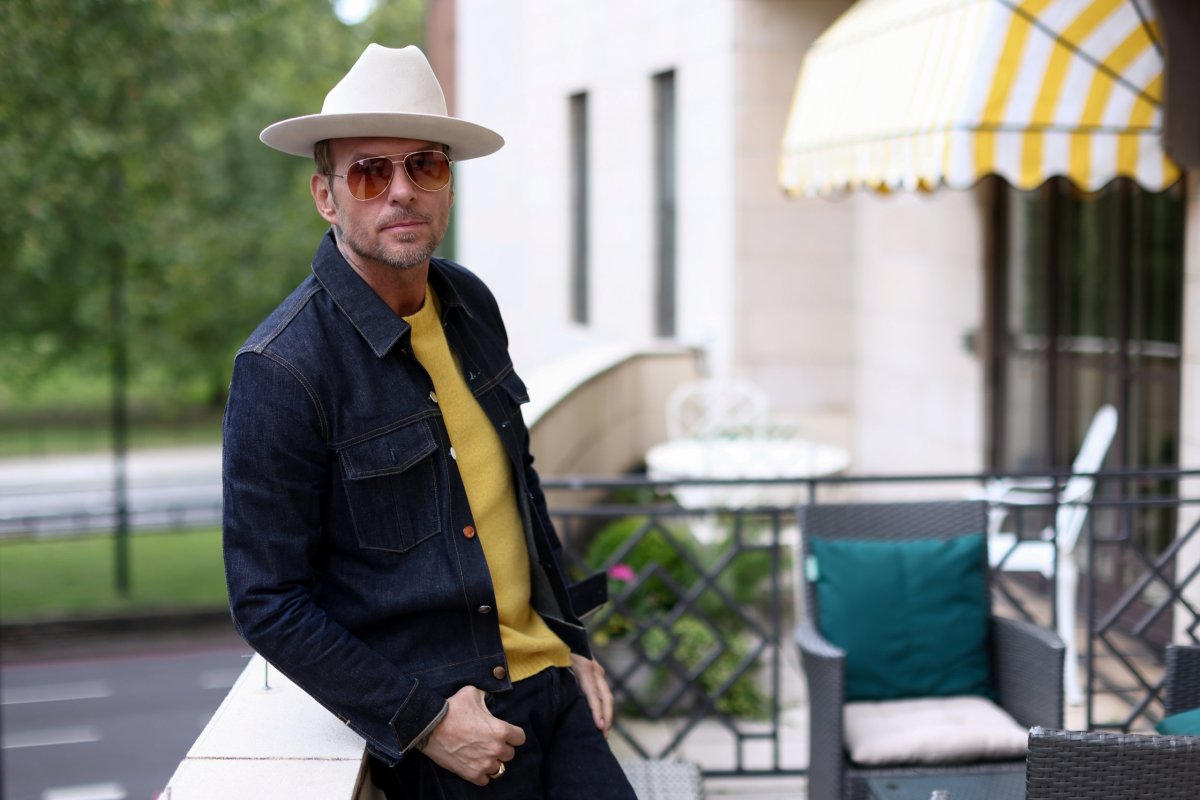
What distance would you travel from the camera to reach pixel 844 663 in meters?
4.08

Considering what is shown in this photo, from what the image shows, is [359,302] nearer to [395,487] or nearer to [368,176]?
[368,176]

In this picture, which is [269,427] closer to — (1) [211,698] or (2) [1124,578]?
(2) [1124,578]

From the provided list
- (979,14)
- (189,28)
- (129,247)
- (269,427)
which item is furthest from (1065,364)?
(129,247)

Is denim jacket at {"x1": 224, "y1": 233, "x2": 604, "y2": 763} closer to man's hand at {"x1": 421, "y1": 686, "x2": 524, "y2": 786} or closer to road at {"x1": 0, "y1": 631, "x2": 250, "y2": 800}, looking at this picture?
man's hand at {"x1": 421, "y1": 686, "x2": 524, "y2": 786}

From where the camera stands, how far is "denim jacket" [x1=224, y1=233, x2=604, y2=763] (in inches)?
92.7

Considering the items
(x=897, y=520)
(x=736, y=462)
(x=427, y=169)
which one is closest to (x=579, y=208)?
(x=736, y=462)

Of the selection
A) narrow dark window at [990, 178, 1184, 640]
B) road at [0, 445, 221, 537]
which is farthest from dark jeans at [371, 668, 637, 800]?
road at [0, 445, 221, 537]

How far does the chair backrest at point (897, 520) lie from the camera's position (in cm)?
465

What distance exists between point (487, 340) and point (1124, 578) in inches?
239

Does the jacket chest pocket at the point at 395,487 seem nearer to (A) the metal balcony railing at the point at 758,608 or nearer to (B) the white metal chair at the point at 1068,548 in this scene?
(A) the metal balcony railing at the point at 758,608

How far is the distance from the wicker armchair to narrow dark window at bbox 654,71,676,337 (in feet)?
30.7

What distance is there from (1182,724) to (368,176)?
222 cm

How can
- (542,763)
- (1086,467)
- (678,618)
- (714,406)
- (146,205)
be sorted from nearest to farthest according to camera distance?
1. (542,763)
2. (678,618)
3. (1086,467)
4. (714,406)
5. (146,205)

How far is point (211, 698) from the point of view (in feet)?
68.2
